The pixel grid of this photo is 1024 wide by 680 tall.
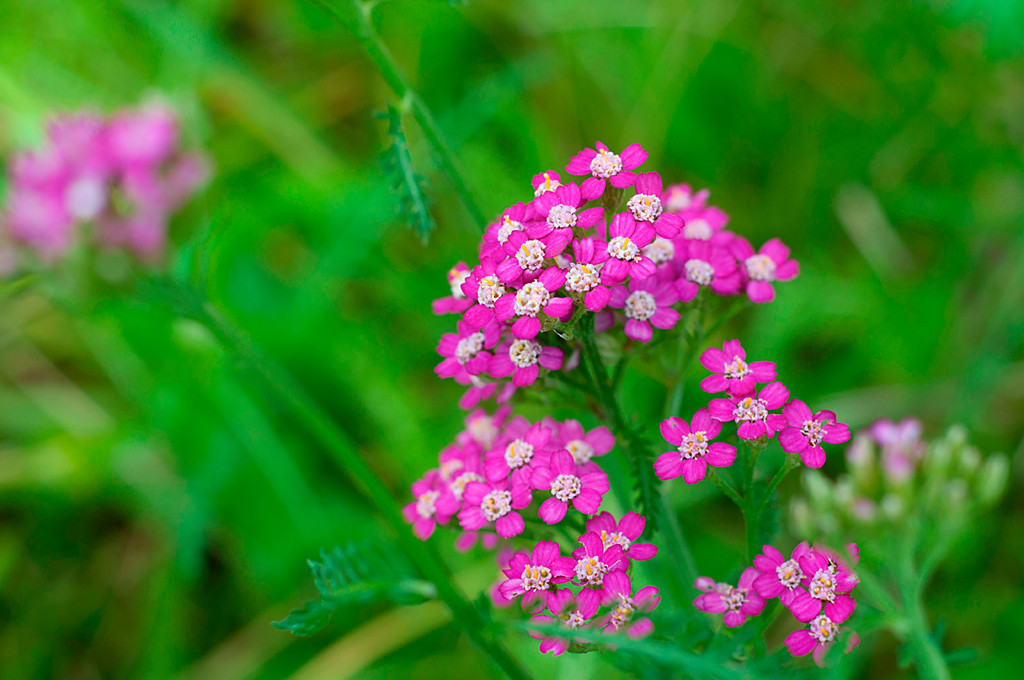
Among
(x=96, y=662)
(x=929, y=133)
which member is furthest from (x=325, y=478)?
(x=929, y=133)

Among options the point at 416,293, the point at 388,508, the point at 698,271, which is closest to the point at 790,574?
the point at 698,271

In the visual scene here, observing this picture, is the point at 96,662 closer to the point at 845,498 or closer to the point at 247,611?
the point at 247,611

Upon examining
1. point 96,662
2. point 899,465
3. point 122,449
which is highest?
point 122,449

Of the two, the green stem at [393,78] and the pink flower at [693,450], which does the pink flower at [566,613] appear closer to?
the pink flower at [693,450]

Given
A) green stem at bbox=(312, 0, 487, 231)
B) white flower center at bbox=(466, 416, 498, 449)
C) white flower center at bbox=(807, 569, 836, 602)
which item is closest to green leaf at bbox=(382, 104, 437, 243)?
green stem at bbox=(312, 0, 487, 231)

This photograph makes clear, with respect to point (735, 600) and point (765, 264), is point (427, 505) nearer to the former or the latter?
point (735, 600)

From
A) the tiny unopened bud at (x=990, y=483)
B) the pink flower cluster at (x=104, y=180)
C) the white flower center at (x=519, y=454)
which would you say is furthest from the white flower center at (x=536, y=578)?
the pink flower cluster at (x=104, y=180)

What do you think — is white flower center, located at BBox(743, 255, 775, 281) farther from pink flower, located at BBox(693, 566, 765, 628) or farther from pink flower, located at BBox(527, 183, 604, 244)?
pink flower, located at BBox(693, 566, 765, 628)
